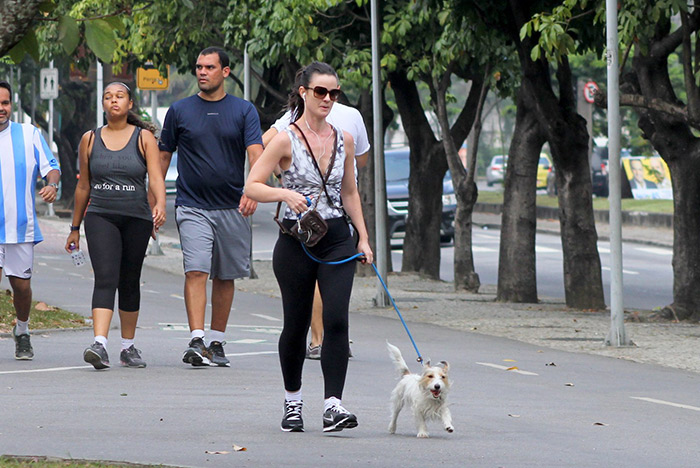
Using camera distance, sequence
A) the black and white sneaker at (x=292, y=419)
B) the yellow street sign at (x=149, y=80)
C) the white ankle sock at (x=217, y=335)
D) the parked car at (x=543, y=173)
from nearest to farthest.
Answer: the black and white sneaker at (x=292, y=419), the white ankle sock at (x=217, y=335), the yellow street sign at (x=149, y=80), the parked car at (x=543, y=173)

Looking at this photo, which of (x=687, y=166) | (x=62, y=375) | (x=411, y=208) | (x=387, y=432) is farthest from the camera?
(x=411, y=208)

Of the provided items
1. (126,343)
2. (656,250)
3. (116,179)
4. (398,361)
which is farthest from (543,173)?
(398,361)

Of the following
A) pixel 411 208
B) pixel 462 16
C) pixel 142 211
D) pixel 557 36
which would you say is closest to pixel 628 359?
pixel 557 36

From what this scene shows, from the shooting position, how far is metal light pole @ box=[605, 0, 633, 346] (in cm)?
1346

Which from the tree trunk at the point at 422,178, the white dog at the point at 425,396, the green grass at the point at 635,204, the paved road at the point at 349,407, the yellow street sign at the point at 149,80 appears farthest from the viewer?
the green grass at the point at 635,204

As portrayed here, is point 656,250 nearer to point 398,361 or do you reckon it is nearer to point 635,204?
point 635,204

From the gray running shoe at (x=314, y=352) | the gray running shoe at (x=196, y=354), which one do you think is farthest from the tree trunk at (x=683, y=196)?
the gray running shoe at (x=196, y=354)

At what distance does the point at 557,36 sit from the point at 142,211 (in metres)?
6.40

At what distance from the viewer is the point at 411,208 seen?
2488 centimetres

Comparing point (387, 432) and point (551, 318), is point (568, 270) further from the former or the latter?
point (387, 432)

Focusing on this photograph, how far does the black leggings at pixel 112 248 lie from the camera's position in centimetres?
957

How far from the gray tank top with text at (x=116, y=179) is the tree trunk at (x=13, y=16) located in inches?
168

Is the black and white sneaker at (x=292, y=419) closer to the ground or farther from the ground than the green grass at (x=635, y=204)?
farther from the ground

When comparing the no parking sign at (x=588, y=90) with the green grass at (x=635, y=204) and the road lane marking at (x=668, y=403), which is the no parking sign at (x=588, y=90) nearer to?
the green grass at (x=635, y=204)
